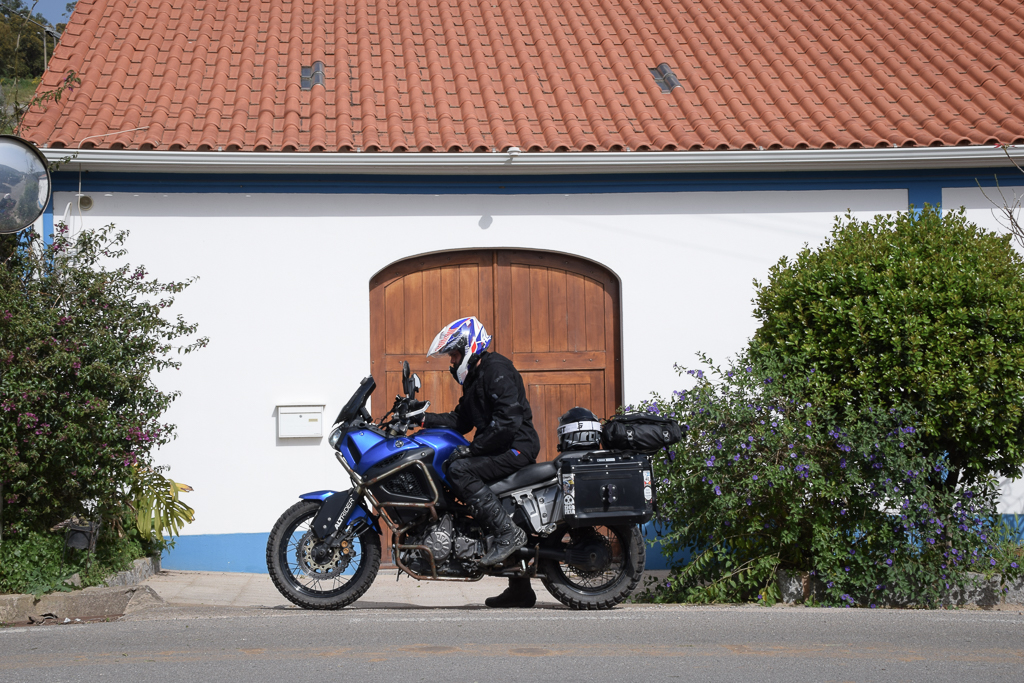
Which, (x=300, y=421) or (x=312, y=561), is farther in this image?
(x=300, y=421)

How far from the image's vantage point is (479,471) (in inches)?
217

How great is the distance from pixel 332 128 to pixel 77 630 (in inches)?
191

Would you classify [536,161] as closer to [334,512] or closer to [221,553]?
[334,512]

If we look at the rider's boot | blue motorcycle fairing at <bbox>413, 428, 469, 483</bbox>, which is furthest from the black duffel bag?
blue motorcycle fairing at <bbox>413, 428, 469, 483</bbox>

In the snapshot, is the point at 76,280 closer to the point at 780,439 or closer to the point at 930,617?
the point at 780,439

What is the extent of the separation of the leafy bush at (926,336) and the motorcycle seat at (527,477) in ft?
6.87

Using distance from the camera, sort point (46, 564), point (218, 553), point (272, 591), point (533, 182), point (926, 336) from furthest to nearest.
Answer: point (533, 182) < point (218, 553) < point (272, 591) < point (926, 336) < point (46, 564)

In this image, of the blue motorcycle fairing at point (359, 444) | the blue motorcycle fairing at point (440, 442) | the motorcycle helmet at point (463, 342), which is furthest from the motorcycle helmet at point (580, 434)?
the blue motorcycle fairing at point (359, 444)

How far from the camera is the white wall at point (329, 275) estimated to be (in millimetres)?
7863

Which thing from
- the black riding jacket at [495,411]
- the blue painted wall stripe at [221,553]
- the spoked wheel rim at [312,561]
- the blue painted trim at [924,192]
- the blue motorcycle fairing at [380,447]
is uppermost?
the blue painted trim at [924,192]

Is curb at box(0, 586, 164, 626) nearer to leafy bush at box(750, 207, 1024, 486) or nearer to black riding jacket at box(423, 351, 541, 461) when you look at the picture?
black riding jacket at box(423, 351, 541, 461)

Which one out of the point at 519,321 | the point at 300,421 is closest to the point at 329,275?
the point at 300,421

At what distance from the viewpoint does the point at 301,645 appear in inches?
186

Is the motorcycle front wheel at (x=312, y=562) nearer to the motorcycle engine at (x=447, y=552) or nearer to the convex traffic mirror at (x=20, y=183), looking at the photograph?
the motorcycle engine at (x=447, y=552)
